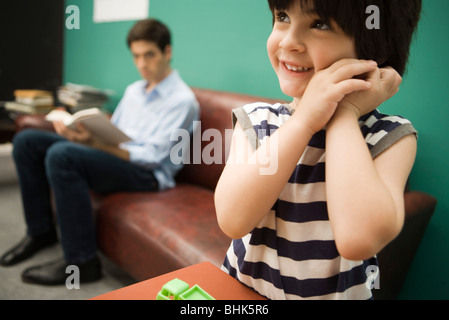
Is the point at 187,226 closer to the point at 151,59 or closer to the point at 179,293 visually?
the point at 179,293

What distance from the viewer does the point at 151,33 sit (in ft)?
5.95

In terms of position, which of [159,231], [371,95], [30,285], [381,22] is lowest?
[30,285]

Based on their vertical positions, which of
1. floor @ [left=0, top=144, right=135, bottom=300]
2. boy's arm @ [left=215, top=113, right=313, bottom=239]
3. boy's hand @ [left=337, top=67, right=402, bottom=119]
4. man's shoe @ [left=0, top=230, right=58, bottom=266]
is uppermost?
boy's hand @ [left=337, top=67, right=402, bottom=119]

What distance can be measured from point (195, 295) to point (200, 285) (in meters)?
0.06

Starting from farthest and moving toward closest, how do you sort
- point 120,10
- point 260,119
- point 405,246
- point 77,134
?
point 120,10, point 77,134, point 405,246, point 260,119

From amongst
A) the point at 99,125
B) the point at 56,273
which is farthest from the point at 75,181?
the point at 56,273

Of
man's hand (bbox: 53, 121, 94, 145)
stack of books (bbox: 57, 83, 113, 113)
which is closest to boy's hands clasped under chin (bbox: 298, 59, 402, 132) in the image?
man's hand (bbox: 53, 121, 94, 145)

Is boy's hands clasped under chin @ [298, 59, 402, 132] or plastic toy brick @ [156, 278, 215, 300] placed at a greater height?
boy's hands clasped under chin @ [298, 59, 402, 132]

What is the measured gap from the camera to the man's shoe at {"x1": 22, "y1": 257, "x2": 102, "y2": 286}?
154cm

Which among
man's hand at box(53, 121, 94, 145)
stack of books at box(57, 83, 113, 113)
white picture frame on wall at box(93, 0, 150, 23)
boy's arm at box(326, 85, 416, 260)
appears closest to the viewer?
boy's arm at box(326, 85, 416, 260)

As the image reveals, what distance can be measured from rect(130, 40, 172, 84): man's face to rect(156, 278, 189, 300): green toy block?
1.54 metres

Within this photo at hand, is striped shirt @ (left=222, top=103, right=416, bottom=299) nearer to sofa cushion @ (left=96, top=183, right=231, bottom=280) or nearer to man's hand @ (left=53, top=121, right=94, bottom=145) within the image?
sofa cushion @ (left=96, top=183, right=231, bottom=280)

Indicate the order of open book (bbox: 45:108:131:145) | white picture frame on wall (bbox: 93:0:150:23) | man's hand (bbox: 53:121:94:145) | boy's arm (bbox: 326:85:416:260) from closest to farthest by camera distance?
boy's arm (bbox: 326:85:416:260)
open book (bbox: 45:108:131:145)
man's hand (bbox: 53:121:94:145)
white picture frame on wall (bbox: 93:0:150:23)

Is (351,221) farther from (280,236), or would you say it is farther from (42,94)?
(42,94)
